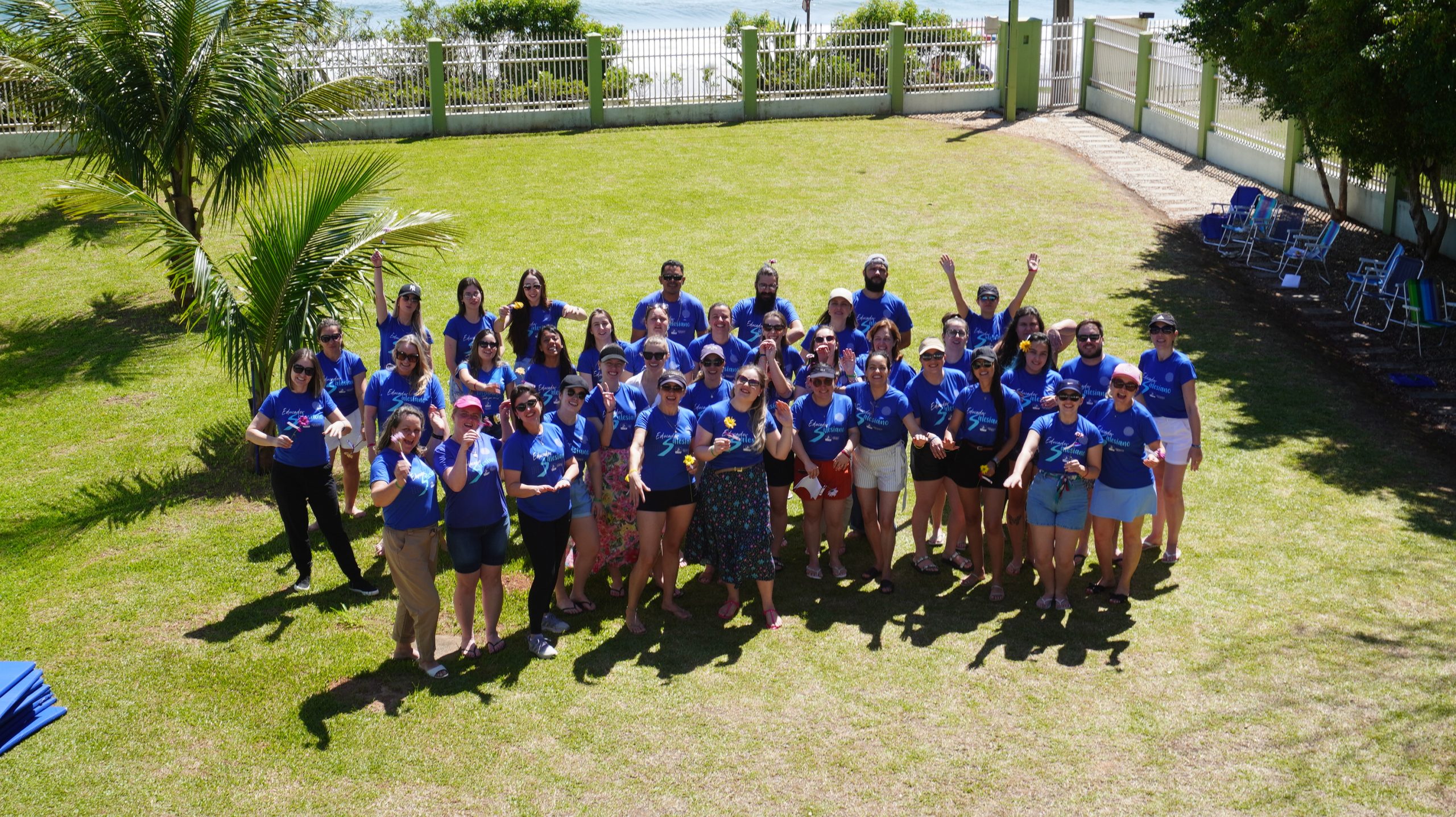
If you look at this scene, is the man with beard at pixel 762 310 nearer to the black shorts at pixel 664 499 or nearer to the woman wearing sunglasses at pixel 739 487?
the woman wearing sunglasses at pixel 739 487

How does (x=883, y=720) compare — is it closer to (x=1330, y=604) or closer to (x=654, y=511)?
(x=654, y=511)

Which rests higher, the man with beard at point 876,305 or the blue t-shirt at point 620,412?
the man with beard at point 876,305

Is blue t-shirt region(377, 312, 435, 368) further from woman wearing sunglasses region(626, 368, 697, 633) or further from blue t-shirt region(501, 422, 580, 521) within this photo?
woman wearing sunglasses region(626, 368, 697, 633)

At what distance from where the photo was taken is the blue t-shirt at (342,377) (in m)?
8.78

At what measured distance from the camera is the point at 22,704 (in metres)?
6.34

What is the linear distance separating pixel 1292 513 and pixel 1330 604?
5.19 ft

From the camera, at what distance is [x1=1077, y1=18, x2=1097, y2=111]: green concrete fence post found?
24.1 metres

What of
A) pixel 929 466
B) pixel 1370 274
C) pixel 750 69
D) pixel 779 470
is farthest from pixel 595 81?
pixel 929 466

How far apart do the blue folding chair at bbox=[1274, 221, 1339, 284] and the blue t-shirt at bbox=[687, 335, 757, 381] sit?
955 cm

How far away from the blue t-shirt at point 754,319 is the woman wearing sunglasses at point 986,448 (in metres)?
1.93

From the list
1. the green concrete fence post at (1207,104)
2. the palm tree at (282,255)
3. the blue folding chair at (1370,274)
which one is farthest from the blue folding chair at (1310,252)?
the palm tree at (282,255)

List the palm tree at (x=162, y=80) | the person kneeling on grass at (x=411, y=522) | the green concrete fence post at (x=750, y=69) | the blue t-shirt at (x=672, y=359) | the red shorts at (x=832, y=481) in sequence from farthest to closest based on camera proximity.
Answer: the green concrete fence post at (x=750, y=69)
the palm tree at (x=162, y=80)
the blue t-shirt at (x=672, y=359)
the red shorts at (x=832, y=481)
the person kneeling on grass at (x=411, y=522)

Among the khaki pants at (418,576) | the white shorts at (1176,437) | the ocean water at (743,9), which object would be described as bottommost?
the khaki pants at (418,576)

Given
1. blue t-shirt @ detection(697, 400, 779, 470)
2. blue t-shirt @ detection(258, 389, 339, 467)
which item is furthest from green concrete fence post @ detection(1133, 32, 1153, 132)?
blue t-shirt @ detection(258, 389, 339, 467)
